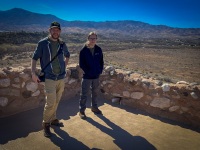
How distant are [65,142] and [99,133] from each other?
649mm

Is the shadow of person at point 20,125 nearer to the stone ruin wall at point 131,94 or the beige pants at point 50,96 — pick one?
the stone ruin wall at point 131,94

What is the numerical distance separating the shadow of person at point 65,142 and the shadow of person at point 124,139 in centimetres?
59

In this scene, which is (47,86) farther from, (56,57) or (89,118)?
(89,118)

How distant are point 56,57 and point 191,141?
2.68 metres

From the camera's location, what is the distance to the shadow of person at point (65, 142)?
339 cm

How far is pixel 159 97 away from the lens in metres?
4.70

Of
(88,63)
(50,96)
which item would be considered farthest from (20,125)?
(88,63)

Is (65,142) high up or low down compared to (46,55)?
down

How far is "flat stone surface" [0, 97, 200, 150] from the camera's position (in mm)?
3446

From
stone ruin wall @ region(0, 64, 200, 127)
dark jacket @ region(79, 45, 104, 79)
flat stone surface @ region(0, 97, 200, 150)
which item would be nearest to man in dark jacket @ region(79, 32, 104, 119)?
dark jacket @ region(79, 45, 104, 79)

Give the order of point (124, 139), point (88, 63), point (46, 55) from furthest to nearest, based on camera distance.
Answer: point (88, 63)
point (124, 139)
point (46, 55)

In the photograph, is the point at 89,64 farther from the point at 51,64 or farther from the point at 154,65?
the point at 154,65

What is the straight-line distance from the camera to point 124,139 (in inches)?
145

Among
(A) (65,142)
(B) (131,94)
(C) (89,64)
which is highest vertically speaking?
(C) (89,64)
